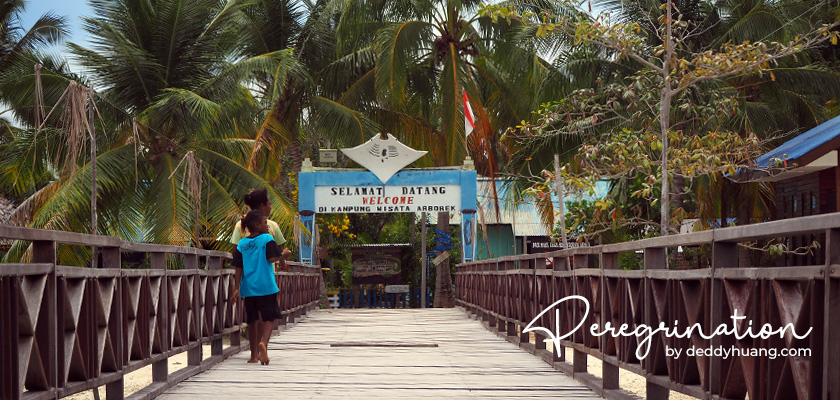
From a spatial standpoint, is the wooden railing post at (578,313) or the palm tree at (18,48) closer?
the wooden railing post at (578,313)

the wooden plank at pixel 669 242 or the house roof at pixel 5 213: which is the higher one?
the house roof at pixel 5 213

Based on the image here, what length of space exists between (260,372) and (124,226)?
9.79 meters

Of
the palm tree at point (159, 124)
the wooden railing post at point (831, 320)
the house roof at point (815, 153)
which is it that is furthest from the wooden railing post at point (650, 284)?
the palm tree at point (159, 124)

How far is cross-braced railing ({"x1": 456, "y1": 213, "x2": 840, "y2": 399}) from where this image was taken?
315 cm

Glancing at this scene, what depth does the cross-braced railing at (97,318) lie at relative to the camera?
3887 mm

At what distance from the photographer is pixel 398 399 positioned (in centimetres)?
615

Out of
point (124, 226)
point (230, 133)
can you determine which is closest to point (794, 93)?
point (230, 133)

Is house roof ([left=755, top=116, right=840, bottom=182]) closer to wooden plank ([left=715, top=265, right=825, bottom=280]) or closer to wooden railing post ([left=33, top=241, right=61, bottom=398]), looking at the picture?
wooden plank ([left=715, top=265, right=825, bottom=280])

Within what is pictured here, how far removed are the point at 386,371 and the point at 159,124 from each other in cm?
1048

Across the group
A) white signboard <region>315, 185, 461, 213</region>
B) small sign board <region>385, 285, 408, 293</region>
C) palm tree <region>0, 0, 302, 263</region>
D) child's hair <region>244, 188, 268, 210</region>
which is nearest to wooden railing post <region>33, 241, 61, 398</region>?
child's hair <region>244, 188, 268, 210</region>

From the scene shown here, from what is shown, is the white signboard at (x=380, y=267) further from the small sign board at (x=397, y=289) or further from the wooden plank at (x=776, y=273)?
the wooden plank at (x=776, y=273)

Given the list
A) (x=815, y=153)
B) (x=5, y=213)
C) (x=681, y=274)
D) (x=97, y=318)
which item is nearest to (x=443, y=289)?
(x=5, y=213)

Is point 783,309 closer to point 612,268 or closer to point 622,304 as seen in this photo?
point 622,304

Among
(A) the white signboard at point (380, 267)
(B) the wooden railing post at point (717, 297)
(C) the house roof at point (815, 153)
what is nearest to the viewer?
(B) the wooden railing post at point (717, 297)
